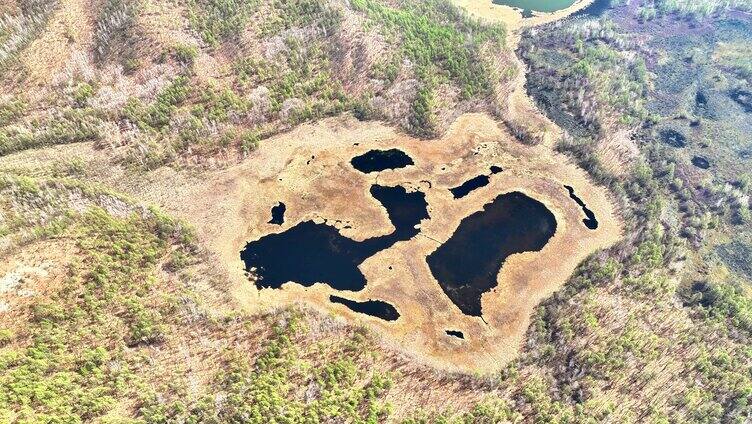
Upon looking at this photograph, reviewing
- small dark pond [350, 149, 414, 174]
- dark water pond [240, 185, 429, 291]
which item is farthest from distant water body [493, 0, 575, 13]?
dark water pond [240, 185, 429, 291]

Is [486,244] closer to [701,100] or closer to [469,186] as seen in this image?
[469,186]

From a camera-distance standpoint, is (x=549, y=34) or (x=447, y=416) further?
(x=549, y=34)

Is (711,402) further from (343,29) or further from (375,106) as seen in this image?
(343,29)

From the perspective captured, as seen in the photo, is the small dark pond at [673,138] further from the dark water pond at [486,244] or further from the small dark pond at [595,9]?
the small dark pond at [595,9]

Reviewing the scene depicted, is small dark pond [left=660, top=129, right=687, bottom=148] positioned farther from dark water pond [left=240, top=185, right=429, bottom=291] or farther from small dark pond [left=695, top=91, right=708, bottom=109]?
dark water pond [left=240, top=185, right=429, bottom=291]

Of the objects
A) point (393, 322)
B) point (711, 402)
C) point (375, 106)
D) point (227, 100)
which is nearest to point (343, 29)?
point (375, 106)

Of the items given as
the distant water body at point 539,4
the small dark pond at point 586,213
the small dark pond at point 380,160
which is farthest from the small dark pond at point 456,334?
the distant water body at point 539,4
